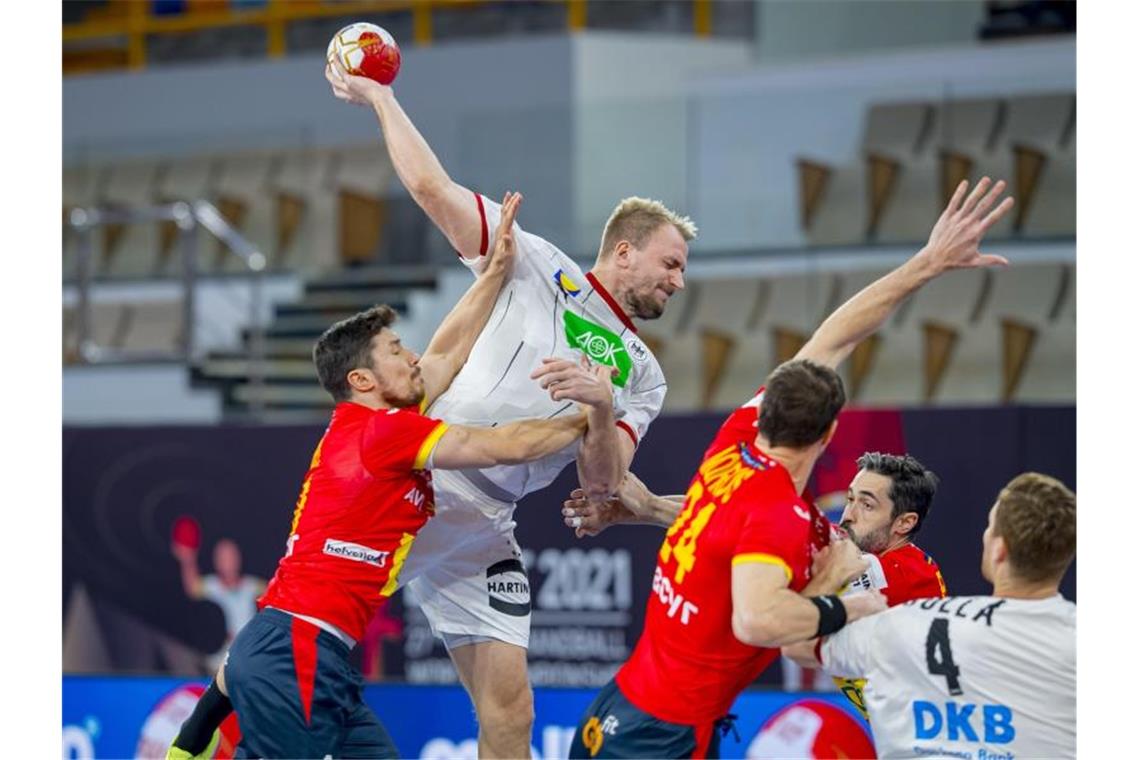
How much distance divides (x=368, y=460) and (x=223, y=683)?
0.95 m

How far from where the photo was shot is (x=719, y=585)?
4.62 metres

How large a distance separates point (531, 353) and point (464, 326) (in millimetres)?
271

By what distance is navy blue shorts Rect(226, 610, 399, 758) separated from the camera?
5.36 metres

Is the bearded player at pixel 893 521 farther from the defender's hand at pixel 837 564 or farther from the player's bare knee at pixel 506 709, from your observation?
the player's bare knee at pixel 506 709

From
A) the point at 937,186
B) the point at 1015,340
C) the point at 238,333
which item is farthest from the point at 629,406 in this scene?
the point at 238,333

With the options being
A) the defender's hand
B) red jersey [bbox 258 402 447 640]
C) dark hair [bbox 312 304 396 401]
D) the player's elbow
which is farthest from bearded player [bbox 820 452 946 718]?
dark hair [bbox 312 304 396 401]

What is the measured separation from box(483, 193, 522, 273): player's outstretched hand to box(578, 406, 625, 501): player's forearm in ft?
2.40

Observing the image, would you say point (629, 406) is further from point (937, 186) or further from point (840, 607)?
point (937, 186)

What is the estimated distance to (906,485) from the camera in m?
5.80

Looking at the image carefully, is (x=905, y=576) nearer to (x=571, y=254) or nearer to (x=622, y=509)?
(x=622, y=509)

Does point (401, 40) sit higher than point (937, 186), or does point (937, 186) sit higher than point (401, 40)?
point (401, 40)

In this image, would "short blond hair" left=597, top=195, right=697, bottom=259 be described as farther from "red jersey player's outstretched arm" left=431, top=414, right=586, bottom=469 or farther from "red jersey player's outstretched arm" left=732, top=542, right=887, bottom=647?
"red jersey player's outstretched arm" left=732, top=542, right=887, bottom=647

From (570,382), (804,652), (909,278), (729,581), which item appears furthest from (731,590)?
(909,278)

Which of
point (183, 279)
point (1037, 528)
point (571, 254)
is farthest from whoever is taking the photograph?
point (183, 279)
